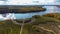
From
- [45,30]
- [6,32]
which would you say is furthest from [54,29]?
[6,32]

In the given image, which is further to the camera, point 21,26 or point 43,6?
point 43,6

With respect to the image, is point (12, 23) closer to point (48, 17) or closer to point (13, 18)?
point (13, 18)

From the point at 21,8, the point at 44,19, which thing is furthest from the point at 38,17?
the point at 21,8

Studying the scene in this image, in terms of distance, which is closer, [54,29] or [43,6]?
[54,29]

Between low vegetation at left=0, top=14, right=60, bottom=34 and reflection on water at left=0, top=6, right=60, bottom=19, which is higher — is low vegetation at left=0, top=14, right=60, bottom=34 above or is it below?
below

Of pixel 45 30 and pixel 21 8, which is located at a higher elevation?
pixel 21 8

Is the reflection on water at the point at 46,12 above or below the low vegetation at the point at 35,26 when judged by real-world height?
above

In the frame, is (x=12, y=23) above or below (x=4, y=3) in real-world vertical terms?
below

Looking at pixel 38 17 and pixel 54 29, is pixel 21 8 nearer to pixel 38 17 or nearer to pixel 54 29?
pixel 38 17
